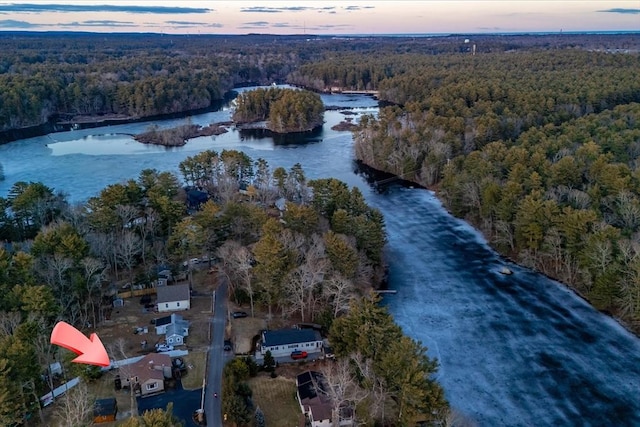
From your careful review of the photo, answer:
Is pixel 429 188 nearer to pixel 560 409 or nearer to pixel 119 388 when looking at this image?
pixel 560 409

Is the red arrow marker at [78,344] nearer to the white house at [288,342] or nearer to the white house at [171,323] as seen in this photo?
the white house at [288,342]

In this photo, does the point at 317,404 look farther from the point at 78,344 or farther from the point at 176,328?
the point at 78,344

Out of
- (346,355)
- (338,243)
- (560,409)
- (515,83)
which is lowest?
(560,409)

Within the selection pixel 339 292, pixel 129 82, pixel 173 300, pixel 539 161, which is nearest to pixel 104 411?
pixel 173 300

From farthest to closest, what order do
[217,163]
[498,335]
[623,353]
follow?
1. [217,163]
2. [498,335]
3. [623,353]

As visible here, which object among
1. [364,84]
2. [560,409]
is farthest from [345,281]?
[364,84]

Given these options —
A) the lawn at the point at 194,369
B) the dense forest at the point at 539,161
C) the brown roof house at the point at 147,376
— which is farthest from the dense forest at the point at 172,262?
the dense forest at the point at 539,161
